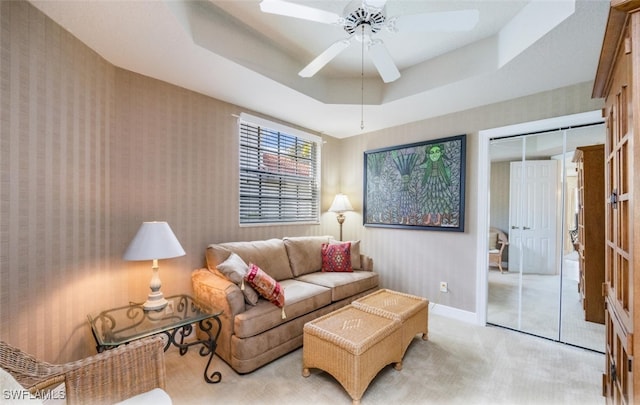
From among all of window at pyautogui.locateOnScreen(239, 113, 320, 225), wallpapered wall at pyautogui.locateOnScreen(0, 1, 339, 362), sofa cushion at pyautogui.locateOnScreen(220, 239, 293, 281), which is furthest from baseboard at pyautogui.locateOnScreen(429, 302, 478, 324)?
wallpapered wall at pyautogui.locateOnScreen(0, 1, 339, 362)

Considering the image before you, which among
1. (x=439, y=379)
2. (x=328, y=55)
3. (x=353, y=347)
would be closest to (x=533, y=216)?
(x=439, y=379)

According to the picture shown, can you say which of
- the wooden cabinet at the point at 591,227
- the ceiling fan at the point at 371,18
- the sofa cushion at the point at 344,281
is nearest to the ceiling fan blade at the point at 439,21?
the ceiling fan at the point at 371,18

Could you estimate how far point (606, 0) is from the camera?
1.51 m

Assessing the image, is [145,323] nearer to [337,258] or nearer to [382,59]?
[337,258]

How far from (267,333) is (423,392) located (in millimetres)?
1207

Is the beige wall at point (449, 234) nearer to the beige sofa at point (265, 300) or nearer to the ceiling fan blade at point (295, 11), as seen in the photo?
the beige sofa at point (265, 300)

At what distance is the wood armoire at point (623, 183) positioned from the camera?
0.83 metres

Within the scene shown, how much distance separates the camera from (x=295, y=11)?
153 cm

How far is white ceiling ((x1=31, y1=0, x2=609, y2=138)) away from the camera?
1.76 meters

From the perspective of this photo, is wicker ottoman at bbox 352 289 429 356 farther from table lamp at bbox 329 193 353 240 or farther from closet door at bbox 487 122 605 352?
table lamp at bbox 329 193 353 240

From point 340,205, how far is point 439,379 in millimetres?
2422

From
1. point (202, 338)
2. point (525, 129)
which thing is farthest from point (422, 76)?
point (202, 338)

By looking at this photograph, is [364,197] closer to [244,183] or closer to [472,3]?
[244,183]

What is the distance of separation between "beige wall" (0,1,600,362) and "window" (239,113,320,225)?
17cm
